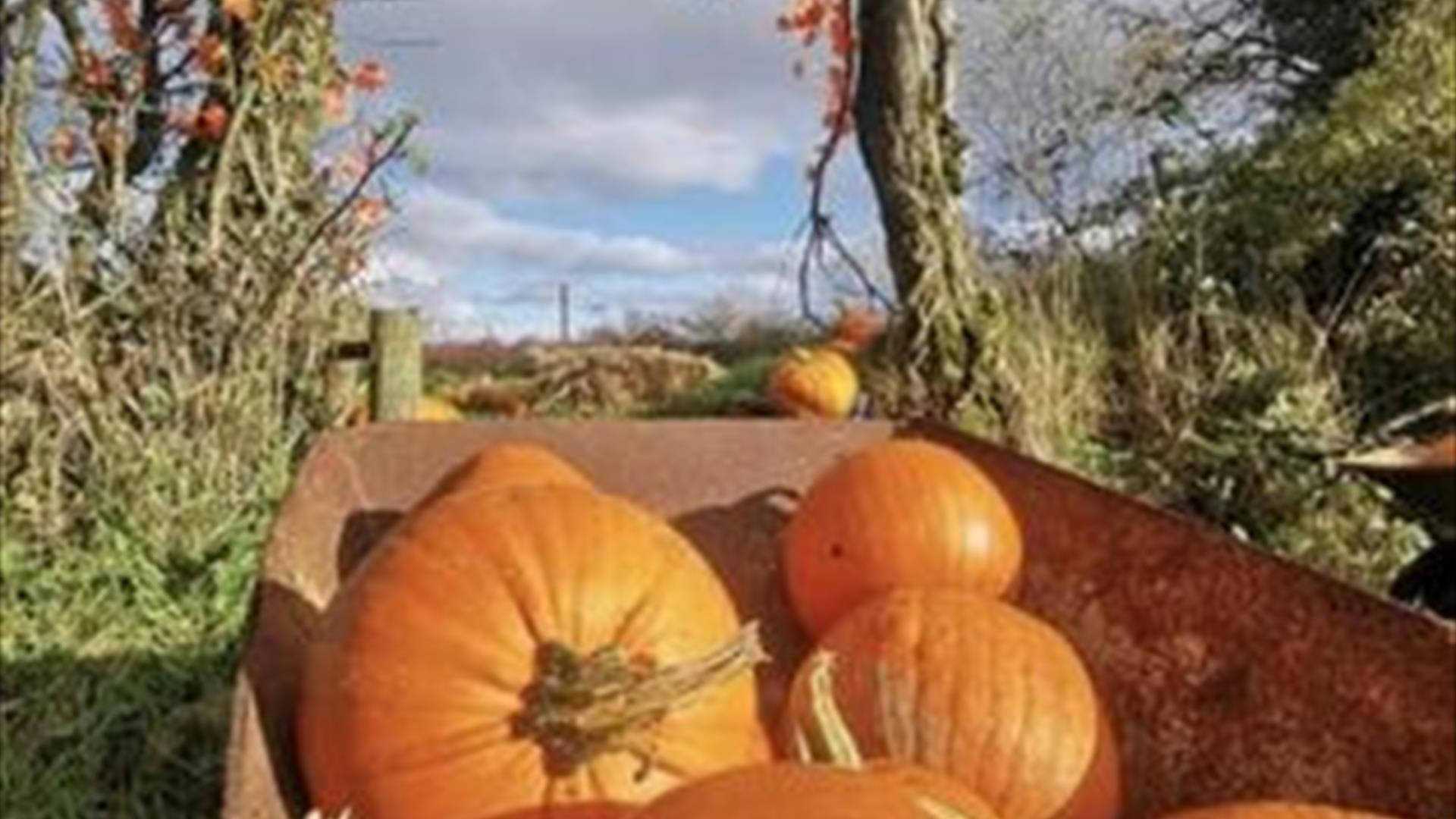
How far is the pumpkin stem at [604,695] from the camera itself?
210cm

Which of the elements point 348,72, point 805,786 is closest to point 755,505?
point 805,786

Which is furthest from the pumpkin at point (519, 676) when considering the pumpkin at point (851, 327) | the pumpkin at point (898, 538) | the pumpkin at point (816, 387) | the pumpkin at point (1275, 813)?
the pumpkin at point (851, 327)

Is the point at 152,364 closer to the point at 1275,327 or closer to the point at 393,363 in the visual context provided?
the point at 393,363

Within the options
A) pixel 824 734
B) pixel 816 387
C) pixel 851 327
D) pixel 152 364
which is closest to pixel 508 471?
pixel 824 734

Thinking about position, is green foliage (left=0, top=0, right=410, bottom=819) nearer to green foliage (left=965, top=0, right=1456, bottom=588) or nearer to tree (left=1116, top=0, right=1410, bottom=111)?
green foliage (left=965, top=0, right=1456, bottom=588)

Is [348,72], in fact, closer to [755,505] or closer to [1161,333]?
[755,505]

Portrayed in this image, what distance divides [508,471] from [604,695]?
103 cm

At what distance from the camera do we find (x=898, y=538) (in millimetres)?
3225

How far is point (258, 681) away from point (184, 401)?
9.04 feet

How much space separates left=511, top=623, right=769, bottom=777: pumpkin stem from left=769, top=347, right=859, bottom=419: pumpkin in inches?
292

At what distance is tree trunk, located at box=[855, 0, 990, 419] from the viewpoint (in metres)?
6.35

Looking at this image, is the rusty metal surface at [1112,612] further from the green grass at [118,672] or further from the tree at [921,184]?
the tree at [921,184]

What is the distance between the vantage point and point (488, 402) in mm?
12883

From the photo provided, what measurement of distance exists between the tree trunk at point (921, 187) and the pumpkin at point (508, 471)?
3.06 m
